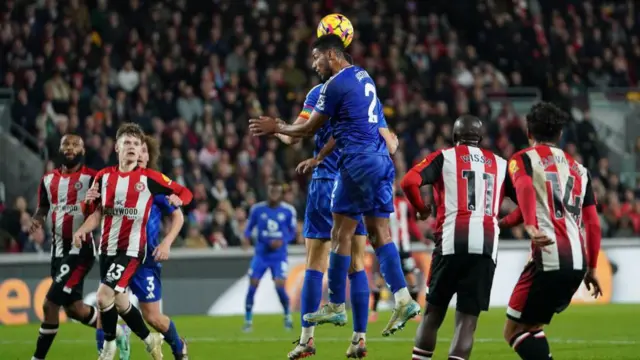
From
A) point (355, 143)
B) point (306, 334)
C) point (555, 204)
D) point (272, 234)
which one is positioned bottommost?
point (306, 334)

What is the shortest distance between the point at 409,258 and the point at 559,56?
38.0 feet

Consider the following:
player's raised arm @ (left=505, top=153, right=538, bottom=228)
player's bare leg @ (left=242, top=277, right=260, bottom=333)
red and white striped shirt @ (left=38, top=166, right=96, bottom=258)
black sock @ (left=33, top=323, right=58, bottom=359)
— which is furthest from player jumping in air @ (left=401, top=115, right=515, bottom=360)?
player's bare leg @ (left=242, top=277, right=260, bottom=333)

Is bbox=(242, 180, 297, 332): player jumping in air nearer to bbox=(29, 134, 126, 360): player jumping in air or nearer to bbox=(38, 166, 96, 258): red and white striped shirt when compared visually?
bbox=(29, 134, 126, 360): player jumping in air

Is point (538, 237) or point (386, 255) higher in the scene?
point (538, 237)

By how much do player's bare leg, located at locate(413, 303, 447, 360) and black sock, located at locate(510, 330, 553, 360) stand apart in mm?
684

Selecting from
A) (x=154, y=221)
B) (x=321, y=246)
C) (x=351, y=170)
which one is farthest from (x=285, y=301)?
(x=351, y=170)

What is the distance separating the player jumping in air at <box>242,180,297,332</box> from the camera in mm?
19047

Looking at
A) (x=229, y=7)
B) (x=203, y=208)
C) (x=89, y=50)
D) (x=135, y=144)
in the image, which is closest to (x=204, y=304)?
(x=203, y=208)

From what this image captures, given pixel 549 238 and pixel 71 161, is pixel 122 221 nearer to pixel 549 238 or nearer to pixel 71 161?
pixel 71 161

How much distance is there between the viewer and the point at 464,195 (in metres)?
9.17

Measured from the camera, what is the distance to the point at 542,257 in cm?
873

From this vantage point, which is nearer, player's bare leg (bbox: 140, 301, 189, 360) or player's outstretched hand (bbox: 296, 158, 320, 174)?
player's outstretched hand (bbox: 296, 158, 320, 174)

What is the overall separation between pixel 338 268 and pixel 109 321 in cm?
229

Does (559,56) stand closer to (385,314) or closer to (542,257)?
(385,314)
